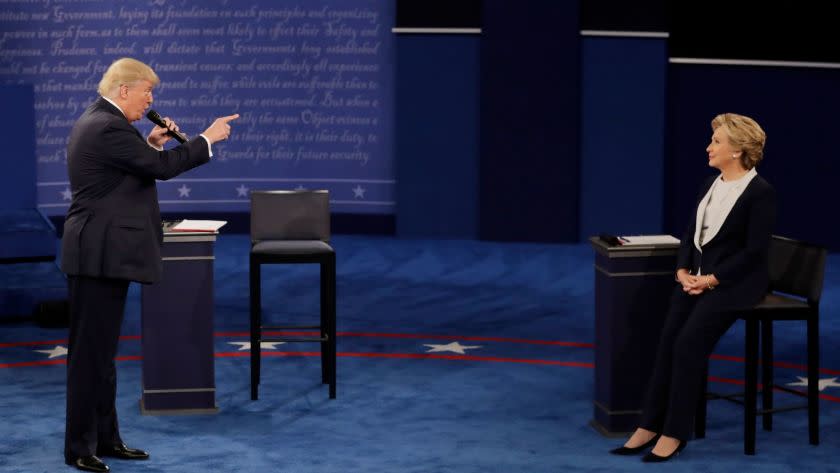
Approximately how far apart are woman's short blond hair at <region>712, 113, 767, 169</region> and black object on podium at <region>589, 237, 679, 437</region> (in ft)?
1.76

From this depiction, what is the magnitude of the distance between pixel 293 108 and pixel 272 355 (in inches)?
198

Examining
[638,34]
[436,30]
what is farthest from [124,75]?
[638,34]

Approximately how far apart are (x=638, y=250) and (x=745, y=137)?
0.71 meters

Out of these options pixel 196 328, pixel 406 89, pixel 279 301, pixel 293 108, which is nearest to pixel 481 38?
pixel 406 89

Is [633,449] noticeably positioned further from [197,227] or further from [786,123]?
[786,123]

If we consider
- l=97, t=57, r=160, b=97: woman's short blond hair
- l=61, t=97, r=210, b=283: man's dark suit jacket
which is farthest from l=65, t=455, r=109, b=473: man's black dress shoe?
l=97, t=57, r=160, b=97: woman's short blond hair

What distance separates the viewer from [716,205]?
5977 mm

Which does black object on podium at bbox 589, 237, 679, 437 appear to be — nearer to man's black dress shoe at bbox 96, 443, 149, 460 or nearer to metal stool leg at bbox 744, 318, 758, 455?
metal stool leg at bbox 744, 318, 758, 455

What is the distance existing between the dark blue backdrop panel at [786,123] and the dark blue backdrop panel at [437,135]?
183 centimetres

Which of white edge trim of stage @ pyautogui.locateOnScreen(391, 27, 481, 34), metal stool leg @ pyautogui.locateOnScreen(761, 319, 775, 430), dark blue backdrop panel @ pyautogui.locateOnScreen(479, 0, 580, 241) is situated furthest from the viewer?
white edge trim of stage @ pyautogui.locateOnScreen(391, 27, 481, 34)

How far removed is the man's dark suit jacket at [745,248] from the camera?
5.85m

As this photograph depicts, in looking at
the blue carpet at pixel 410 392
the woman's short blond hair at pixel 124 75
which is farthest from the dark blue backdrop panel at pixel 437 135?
the woman's short blond hair at pixel 124 75

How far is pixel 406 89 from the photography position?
41.1 feet

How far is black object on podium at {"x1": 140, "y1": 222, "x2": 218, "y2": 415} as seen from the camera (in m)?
6.64
